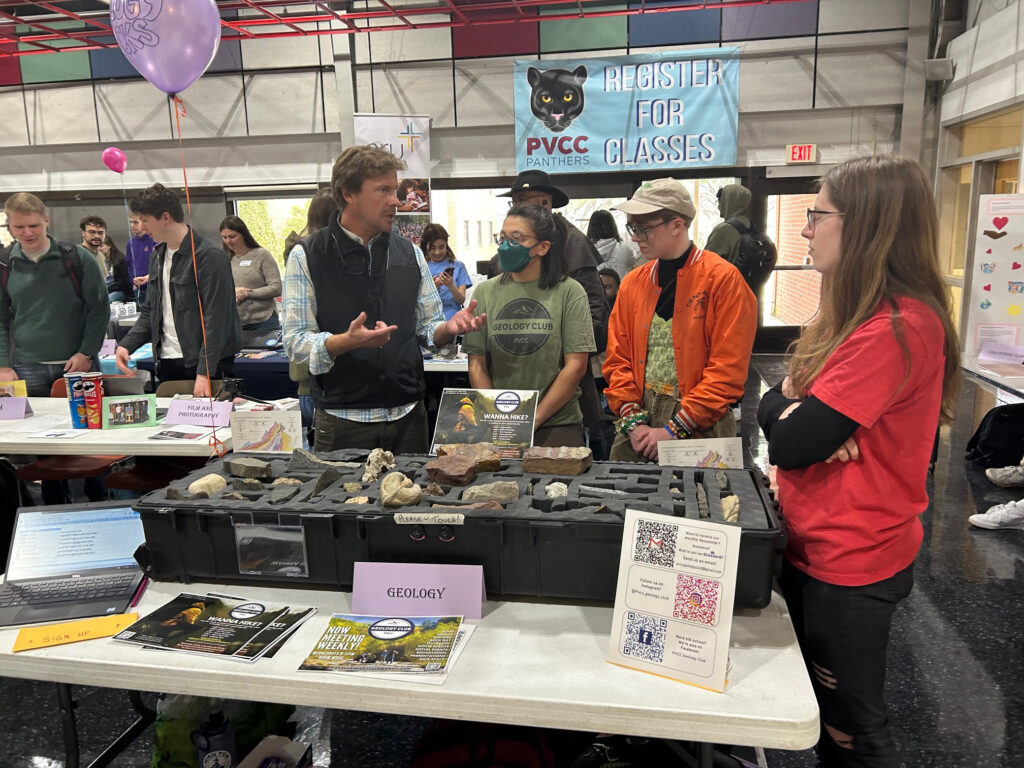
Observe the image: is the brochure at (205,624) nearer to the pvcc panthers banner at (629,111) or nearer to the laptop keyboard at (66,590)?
the laptop keyboard at (66,590)

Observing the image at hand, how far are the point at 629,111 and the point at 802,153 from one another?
5.35 feet

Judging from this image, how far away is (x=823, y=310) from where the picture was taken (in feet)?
4.26

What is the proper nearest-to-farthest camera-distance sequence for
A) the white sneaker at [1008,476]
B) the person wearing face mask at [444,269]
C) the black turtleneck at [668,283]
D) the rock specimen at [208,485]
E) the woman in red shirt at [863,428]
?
1. the woman in red shirt at [863,428]
2. the rock specimen at [208,485]
3. the black turtleneck at [668,283]
4. the white sneaker at [1008,476]
5. the person wearing face mask at [444,269]

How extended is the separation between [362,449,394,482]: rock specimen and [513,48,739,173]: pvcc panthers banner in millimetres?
5733

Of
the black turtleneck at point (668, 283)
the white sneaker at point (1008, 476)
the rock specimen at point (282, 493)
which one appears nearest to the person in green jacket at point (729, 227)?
the white sneaker at point (1008, 476)

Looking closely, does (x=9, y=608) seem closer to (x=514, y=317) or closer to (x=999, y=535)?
(x=514, y=317)

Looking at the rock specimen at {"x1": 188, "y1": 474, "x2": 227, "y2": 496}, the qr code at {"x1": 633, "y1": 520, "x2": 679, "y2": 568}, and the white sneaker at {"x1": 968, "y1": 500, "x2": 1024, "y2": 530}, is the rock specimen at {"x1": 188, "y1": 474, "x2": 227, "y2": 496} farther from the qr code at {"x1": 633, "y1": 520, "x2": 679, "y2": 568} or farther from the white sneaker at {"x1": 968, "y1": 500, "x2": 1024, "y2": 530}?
the white sneaker at {"x1": 968, "y1": 500, "x2": 1024, "y2": 530}

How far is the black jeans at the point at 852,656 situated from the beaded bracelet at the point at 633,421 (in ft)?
2.81

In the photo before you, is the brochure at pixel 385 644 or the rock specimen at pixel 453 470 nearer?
the brochure at pixel 385 644

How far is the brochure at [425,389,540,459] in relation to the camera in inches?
→ 68.3

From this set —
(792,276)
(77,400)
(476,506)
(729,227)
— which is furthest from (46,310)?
(792,276)

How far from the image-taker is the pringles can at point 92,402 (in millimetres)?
2689

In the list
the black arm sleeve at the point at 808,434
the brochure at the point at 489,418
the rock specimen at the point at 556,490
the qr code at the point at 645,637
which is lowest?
the qr code at the point at 645,637

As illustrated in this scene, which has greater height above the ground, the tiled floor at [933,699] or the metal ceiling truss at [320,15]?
the metal ceiling truss at [320,15]
